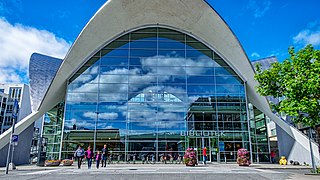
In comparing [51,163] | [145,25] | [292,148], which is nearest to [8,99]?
[51,163]

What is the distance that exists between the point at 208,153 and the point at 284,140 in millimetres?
7356

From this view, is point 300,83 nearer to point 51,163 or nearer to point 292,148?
point 292,148

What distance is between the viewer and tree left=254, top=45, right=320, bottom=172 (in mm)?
10964

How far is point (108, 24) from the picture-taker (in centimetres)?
2284

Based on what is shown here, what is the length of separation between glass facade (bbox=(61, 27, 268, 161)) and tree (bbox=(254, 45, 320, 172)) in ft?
33.3

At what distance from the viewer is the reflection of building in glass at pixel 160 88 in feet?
71.1

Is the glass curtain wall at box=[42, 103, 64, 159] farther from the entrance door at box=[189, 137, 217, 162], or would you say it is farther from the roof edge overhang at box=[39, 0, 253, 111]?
the entrance door at box=[189, 137, 217, 162]

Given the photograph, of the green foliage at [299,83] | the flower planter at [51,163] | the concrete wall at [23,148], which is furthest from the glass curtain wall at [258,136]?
the concrete wall at [23,148]

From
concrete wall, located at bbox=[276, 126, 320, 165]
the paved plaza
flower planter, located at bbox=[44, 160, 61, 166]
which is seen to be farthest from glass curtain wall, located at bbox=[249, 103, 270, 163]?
flower planter, located at bbox=[44, 160, 61, 166]

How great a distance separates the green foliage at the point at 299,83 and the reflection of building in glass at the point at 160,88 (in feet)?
33.5

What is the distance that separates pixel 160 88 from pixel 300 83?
43.6 feet

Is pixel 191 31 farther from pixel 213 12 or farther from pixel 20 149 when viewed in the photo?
pixel 20 149

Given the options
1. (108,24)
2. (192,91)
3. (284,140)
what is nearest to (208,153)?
(192,91)

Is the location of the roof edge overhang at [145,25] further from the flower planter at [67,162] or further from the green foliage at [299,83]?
the green foliage at [299,83]
